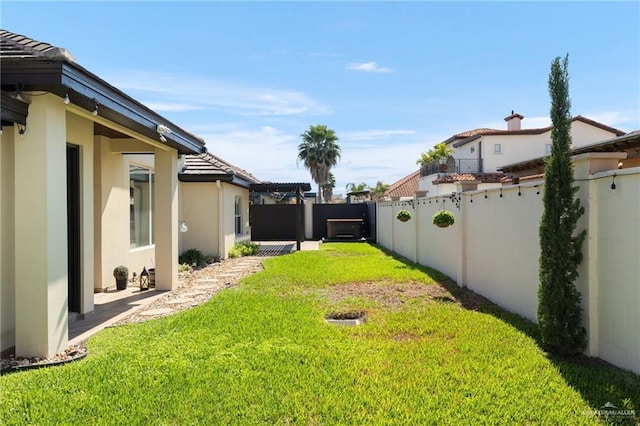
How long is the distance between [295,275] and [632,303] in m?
7.07

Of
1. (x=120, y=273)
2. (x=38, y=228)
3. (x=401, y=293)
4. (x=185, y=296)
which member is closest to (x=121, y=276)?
(x=120, y=273)

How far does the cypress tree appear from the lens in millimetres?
4234

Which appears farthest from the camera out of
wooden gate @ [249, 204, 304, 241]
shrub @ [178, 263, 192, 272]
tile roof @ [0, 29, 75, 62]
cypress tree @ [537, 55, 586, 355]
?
wooden gate @ [249, 204, 304, 241]

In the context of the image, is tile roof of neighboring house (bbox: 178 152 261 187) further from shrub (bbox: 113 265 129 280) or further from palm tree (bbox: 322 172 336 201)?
palm tree (bbox: 322 172 336 201)

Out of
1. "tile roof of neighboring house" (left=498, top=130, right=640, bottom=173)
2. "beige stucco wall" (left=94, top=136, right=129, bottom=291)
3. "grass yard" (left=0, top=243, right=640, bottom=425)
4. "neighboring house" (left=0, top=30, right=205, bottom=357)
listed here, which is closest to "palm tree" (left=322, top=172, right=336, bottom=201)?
"tile roof of neighboring house" (left=498, top=130, right=640, bottom=173)

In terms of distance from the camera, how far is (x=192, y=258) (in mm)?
12273

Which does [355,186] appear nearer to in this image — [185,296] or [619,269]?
[185,296]

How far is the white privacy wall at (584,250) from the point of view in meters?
3.81

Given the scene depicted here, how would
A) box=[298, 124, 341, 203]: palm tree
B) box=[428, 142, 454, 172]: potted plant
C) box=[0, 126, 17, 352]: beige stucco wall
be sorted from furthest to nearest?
1. box=[298, 124, 341, 203]: palm tree
2. box=[428, 142, 454, 172]: potted plant
3. box=[0, 126, 17, 352]: beige stucco wall

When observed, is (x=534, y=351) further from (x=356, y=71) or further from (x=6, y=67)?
(x=356, y=71)

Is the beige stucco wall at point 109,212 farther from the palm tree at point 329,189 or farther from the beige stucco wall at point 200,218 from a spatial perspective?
the palm tree at point 329,189

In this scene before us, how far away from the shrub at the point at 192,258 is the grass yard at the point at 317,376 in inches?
238

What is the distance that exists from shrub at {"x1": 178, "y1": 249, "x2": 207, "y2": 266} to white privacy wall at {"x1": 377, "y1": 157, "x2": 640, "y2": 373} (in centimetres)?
691

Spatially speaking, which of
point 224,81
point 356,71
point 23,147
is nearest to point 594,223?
point 23,147
